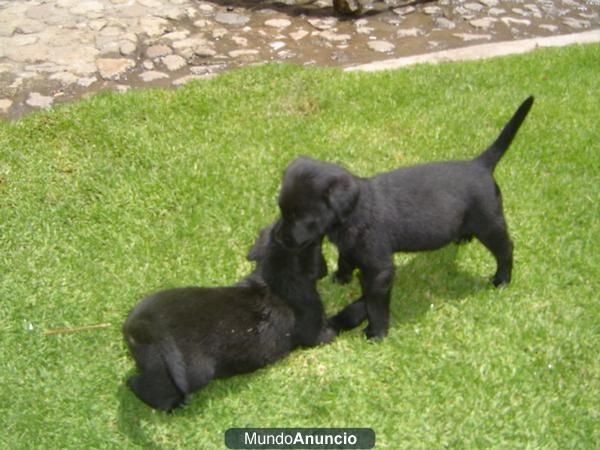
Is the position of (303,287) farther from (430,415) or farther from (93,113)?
(93,113)

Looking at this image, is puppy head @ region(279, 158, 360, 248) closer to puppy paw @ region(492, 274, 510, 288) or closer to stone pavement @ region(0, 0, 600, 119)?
puppy paw @ region(492, 274, 510, 288)

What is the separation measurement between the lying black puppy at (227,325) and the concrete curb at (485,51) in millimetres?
4529

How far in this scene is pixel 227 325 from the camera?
4.15 metres

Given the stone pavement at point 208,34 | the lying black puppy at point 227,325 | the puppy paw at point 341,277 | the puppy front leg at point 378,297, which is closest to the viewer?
the lying black puppy at point 227,325

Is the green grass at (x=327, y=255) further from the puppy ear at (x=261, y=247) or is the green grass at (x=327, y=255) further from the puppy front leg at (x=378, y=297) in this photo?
the puppy ear at (x=261, y=247)

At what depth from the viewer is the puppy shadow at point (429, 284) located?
→ 16.6 ft

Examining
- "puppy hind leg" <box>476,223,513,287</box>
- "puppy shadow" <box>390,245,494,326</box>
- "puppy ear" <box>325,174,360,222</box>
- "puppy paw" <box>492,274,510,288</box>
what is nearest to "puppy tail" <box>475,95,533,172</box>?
"puppy hind leg" <box>476,223,513,287</box>

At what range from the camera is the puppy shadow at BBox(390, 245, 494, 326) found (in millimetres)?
5066

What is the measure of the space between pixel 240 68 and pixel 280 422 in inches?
206

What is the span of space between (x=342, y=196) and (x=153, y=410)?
1807mm

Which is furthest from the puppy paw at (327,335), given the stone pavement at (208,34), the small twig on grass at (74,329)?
the stone pavement at (208,34)

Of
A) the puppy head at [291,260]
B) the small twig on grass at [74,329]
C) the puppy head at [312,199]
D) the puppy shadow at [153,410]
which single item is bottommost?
the puppy shadow at [153,410]

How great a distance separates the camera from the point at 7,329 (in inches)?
192

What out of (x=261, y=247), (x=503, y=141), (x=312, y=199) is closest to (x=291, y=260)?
(x=261, y=247)
